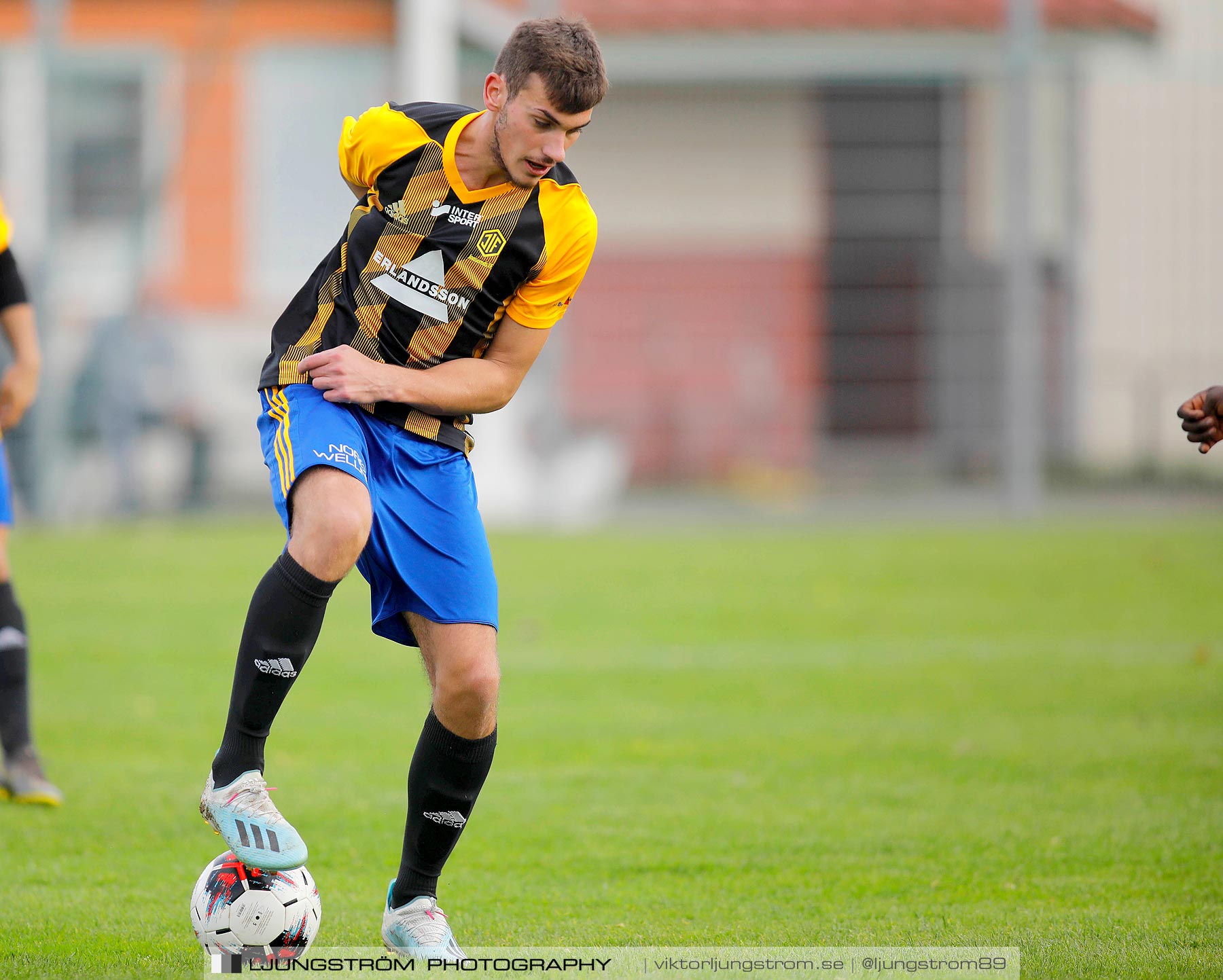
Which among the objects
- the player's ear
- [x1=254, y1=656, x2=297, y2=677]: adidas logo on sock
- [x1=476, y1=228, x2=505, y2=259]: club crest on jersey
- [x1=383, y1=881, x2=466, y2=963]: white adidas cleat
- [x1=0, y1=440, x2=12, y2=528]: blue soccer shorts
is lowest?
[x1=383, y1=881, x2=466, y2=963]: white adidas cleat

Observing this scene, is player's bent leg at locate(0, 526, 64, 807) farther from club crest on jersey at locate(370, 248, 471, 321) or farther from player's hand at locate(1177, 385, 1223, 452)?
player's hand at locate(1177, 385, 1223, 452)

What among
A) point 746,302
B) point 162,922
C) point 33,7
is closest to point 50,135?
point 33,7

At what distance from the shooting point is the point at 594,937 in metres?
3.60

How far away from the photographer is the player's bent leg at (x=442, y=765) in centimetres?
348

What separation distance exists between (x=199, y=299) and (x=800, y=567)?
6912mm

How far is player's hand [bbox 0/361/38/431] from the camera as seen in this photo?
16.5 ft

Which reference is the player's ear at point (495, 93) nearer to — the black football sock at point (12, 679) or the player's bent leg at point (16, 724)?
the player's bent leg at point (16, 724)

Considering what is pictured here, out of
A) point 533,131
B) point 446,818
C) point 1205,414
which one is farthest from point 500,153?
point 1205,414

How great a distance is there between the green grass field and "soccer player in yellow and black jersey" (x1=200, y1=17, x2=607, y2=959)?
588mm

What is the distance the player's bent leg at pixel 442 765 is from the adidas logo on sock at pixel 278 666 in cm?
40

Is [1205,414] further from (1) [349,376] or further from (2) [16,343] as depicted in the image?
(2) [16,343]

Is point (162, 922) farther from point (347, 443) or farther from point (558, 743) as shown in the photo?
point (558, 743)

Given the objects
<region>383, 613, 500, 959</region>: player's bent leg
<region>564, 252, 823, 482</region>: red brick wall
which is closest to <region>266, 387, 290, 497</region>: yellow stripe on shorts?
<region>383, 613, 500, 959</region>: player's bent leg

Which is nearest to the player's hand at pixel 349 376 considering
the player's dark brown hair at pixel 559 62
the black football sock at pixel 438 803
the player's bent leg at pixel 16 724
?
the player's dark brown hair at pixel 559 62
